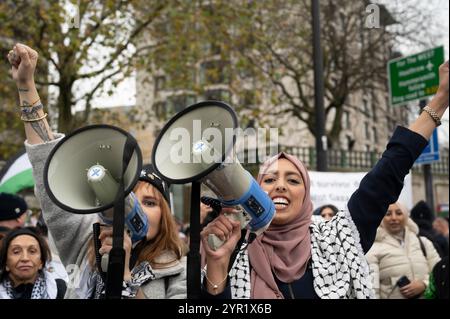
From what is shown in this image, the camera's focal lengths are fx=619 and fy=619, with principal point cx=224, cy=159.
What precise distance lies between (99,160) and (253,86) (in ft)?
43.7

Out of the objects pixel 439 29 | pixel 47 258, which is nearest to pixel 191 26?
pixel 439 29

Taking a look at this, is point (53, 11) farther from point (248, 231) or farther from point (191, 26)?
point (248, 231)

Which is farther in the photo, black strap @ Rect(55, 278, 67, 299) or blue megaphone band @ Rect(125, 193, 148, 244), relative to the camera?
black strap @ Rect(55, 278, 67, 299)

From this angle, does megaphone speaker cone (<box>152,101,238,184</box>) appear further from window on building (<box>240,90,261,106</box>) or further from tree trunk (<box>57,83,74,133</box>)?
window on building (<box>240,90,261,106</box>)

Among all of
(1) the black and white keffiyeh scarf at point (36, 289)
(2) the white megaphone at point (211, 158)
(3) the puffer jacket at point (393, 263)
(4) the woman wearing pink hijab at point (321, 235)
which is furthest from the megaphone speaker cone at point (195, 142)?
(3) the puffer jacket at point (393, 263)

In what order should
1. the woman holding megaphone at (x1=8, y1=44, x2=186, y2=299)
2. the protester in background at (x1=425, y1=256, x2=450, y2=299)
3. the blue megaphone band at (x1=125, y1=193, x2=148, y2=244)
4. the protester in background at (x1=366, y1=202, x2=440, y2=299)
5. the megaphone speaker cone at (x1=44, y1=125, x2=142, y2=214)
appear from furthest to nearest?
the protester in background at (x1=366, y1=202, x2=440, y2=299)
the protester in background at (x1=425, y1=256, x2=450, y2=299)
the woman holding megaphone at (x1=8, y1=44, x2=186, y2=299)
the blue megaphone band at (x1=125, y1=193, x2=148, y2=244)
the megaphone speaker cone at (x1=44, y1=125, x2=142, y2=214)

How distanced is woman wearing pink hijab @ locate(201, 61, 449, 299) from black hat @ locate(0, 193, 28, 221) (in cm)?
275

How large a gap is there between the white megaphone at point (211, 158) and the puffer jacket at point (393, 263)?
3.06 metres

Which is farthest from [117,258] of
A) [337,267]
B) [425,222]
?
[425,222]

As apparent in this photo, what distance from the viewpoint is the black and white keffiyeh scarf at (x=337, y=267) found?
2.28m

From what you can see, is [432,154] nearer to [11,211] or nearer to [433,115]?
[11,211]

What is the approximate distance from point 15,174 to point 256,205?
4.28 m

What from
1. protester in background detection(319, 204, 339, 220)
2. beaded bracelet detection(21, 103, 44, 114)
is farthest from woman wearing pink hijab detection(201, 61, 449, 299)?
protester in background detection(319, 204, 339, 220)

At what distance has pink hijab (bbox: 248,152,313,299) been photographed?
90.4 inches
